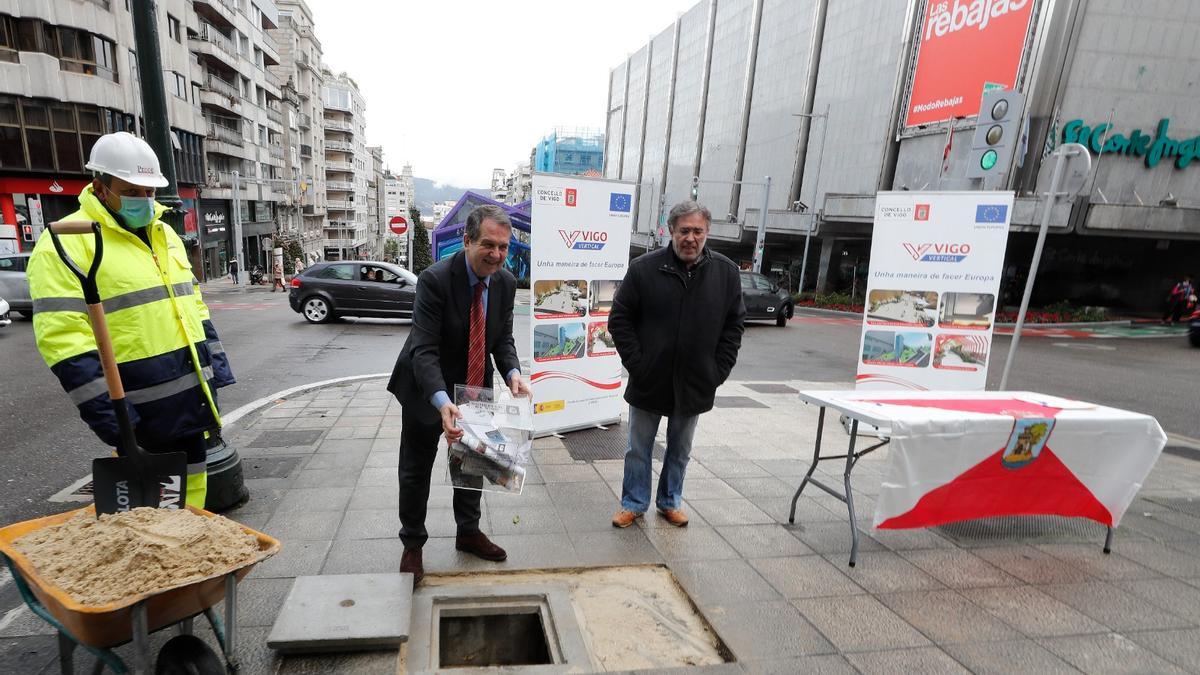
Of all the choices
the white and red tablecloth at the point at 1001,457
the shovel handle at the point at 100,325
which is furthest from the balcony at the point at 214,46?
the white and red tablecloth at the point at 1001,457

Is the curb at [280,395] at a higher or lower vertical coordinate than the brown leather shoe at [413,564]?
lower

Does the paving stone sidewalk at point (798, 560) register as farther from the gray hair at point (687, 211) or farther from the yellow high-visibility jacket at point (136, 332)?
the gray hair at point (687, 211)

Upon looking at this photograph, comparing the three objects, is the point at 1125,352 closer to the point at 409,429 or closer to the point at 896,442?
the point at 896,442

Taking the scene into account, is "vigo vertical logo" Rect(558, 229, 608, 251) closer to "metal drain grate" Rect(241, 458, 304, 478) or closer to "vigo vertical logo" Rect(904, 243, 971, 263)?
"metal drain grate" Rect(241, 458, 304, 478)

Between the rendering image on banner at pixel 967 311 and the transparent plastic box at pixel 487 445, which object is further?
the rendering image on banner at pixel 967 311

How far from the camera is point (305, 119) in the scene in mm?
58531

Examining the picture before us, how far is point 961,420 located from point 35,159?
31489 mm

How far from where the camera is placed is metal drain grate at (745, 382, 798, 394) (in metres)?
8.71

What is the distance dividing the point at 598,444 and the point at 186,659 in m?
4.10

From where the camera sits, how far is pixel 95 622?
5.56ft

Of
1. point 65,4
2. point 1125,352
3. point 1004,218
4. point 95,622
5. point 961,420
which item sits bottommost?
point 1125,352

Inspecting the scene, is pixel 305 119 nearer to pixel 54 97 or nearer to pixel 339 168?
pixel 339 168

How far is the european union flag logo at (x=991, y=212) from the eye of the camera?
19.1ft

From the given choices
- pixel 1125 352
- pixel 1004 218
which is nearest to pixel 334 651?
pixel 1004 218
